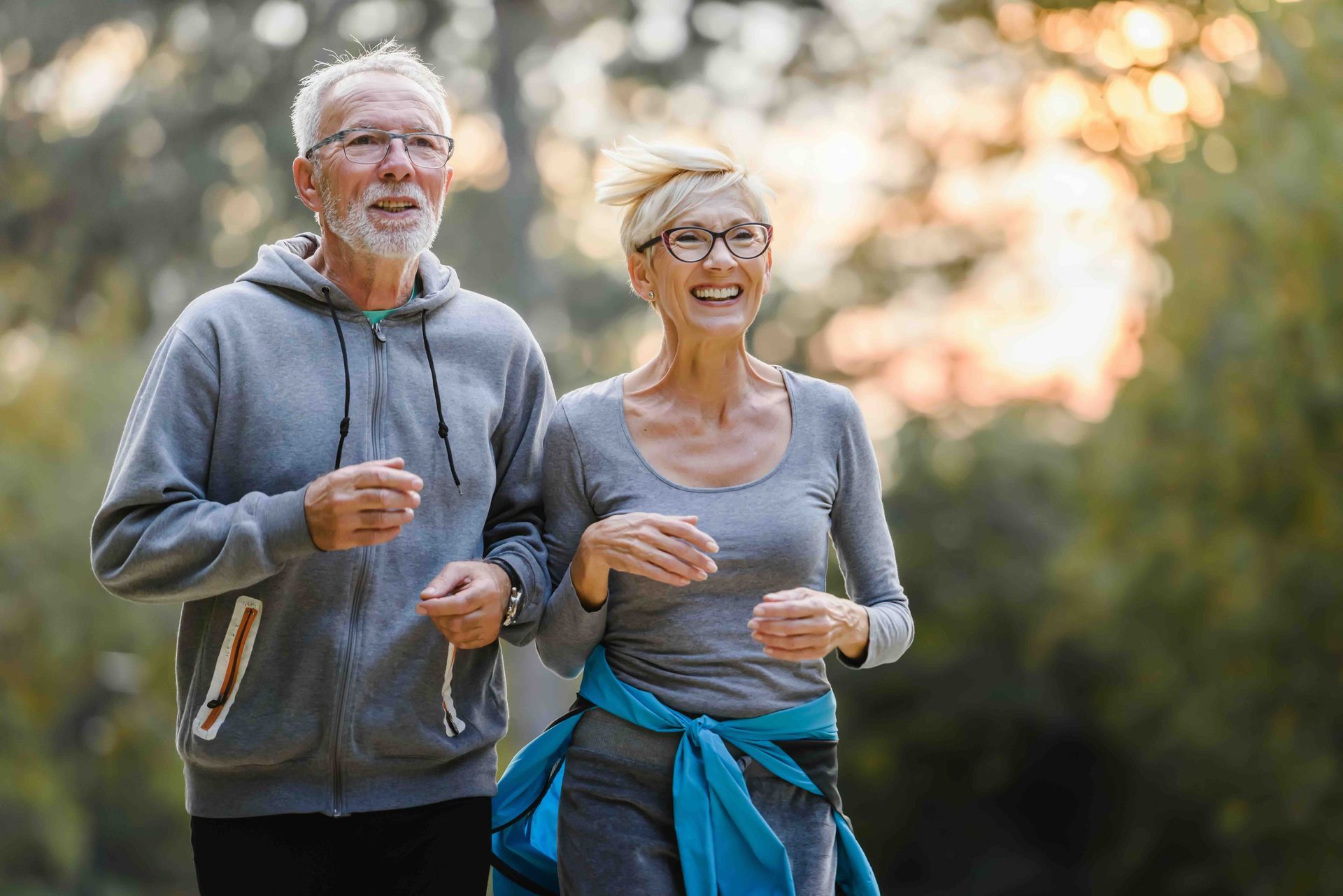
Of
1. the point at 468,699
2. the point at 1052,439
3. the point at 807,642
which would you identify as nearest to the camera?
the point at 807,642

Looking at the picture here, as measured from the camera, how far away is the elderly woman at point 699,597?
2.63 metres

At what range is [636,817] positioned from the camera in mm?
2672

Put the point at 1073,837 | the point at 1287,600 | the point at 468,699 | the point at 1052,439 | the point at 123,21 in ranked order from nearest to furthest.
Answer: the point at 468,699, the point at 123,21, the point at 1287,600, the point at 1073,837, the point at 1052,439

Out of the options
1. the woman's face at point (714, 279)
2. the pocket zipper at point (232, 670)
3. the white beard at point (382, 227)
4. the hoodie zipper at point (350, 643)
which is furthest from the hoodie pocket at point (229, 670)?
the woman's face at point (714, 279)

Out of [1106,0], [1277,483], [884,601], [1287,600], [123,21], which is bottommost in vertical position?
[1287,600]

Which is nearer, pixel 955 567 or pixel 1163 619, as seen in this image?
pixel 1163 619

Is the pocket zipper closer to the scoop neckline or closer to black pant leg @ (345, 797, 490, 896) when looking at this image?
black pant leg @ (345, 797, 490, 896)

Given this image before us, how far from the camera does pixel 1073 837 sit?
46.1 feet

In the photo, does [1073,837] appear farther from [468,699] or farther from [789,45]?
[468,699]

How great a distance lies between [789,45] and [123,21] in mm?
3999

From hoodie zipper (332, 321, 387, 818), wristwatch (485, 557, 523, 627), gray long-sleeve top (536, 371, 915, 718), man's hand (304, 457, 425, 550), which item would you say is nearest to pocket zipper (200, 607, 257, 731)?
hoodie zipper (332, 321, 387, 818)

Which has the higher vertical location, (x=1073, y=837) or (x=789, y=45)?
(x=789, y=45)

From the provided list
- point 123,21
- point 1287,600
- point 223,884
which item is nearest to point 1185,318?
point 1287,600

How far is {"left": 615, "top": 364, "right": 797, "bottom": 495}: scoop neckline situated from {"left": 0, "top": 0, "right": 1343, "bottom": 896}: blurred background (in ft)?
19.5
